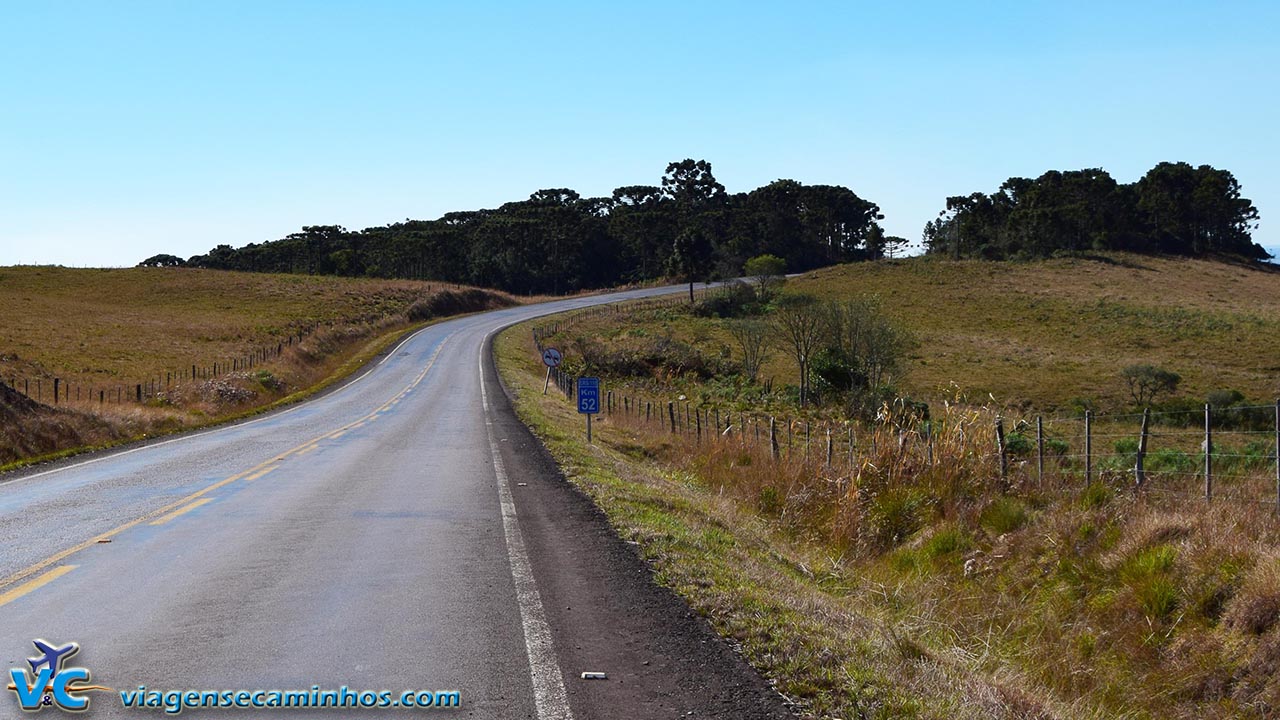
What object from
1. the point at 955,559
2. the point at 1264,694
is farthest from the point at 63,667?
the point at 955,559

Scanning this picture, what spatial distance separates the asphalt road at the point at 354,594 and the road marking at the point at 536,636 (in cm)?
2

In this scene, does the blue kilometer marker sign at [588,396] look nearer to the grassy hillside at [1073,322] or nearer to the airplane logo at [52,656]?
the airplane logo at [52,656]

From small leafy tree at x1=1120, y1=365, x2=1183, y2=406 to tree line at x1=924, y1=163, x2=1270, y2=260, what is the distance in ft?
226

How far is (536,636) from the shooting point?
22.5ft

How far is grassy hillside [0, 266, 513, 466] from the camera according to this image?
2680 cm

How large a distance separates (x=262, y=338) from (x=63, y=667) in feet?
221

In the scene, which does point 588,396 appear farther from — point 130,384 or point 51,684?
point 130,384

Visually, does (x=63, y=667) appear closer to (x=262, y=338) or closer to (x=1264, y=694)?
(x=1264, y=694)

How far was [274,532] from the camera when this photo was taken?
11.0 m

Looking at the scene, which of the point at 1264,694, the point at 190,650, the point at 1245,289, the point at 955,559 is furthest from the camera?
the point at 1245,289

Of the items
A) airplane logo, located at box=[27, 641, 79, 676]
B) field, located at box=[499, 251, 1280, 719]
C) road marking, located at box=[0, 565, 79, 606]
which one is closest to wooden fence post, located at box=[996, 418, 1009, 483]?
field, located at box=[499, 251, 1280, 719]

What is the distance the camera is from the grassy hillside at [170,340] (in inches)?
1055

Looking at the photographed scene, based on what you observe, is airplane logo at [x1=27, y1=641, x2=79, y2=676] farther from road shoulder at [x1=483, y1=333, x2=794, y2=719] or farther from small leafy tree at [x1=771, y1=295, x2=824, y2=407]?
small leafy tree at [x1=771, y1=295, x2=824, y2=407]

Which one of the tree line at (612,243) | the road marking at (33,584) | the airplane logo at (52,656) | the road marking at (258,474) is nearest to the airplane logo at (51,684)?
the airplane logo at (52,656)
